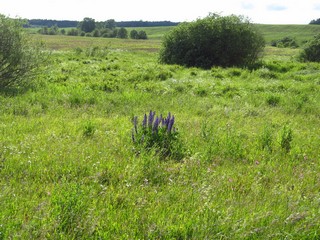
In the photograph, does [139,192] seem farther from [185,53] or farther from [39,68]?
[185,53]

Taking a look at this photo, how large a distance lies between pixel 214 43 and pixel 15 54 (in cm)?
1866

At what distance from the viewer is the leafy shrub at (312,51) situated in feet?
98.8

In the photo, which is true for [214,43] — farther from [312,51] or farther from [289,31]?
[289,31]

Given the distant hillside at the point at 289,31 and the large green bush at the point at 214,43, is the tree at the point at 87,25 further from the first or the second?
the large green bush at the point at 214,43

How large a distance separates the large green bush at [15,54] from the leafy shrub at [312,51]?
27488 mm

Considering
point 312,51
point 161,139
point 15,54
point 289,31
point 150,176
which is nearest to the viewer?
point 150,176

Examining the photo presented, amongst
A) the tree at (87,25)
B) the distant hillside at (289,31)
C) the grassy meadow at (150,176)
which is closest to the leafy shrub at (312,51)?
the grassy meadow at (150,176)

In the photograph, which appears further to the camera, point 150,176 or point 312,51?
point 312,51

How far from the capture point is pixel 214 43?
2648 centimetres

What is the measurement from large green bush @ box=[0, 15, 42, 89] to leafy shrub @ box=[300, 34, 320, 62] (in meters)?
27.5

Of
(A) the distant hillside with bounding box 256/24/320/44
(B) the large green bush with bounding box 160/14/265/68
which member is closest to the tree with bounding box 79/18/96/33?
(A) the distant hillside with bounding box 256/24/320/44

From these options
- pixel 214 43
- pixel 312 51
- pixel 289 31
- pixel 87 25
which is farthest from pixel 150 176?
pixel 289 31

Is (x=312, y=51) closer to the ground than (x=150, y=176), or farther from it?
farther from it

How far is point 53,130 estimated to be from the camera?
7.08m
